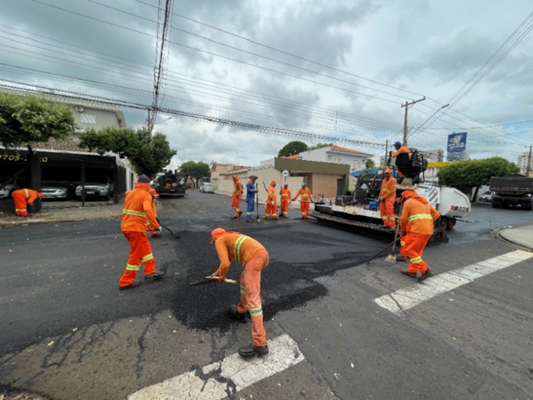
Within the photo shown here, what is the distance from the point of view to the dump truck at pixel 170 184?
69.5 feet

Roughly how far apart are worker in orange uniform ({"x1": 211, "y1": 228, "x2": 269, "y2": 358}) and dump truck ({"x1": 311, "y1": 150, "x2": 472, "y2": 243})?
4.98m

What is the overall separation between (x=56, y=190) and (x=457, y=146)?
1509 inches

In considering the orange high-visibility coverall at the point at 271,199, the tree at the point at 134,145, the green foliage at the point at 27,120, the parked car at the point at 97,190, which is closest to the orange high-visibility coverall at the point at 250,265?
the orange high-visibility coverall at the point at 271,199

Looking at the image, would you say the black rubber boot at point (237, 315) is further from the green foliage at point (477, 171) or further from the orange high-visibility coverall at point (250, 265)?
the green foliage at point (477, 171)

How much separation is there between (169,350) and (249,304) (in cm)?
Result: 86

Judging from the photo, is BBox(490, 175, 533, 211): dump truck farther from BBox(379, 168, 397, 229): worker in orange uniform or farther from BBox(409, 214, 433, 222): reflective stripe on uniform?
BBox(409, 214, 433, 222): reflective stripe on uniform

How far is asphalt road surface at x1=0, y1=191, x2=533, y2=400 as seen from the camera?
6.49 ft

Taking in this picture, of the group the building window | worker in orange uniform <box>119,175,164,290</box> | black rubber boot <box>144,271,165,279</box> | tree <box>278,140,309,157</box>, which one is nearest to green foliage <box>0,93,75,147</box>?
worker in orange uniform <box>119,175,164,290</box>

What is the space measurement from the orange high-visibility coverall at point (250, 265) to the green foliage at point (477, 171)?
30620 millimetres

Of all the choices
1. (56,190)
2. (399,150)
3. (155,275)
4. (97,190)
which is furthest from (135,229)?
(56,190)

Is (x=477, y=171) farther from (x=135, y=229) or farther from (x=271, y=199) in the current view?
(x=135, y=229)

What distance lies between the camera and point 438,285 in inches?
156

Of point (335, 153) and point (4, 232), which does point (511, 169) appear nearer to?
point (335, 153)

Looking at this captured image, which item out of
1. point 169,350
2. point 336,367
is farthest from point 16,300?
point 336,367
